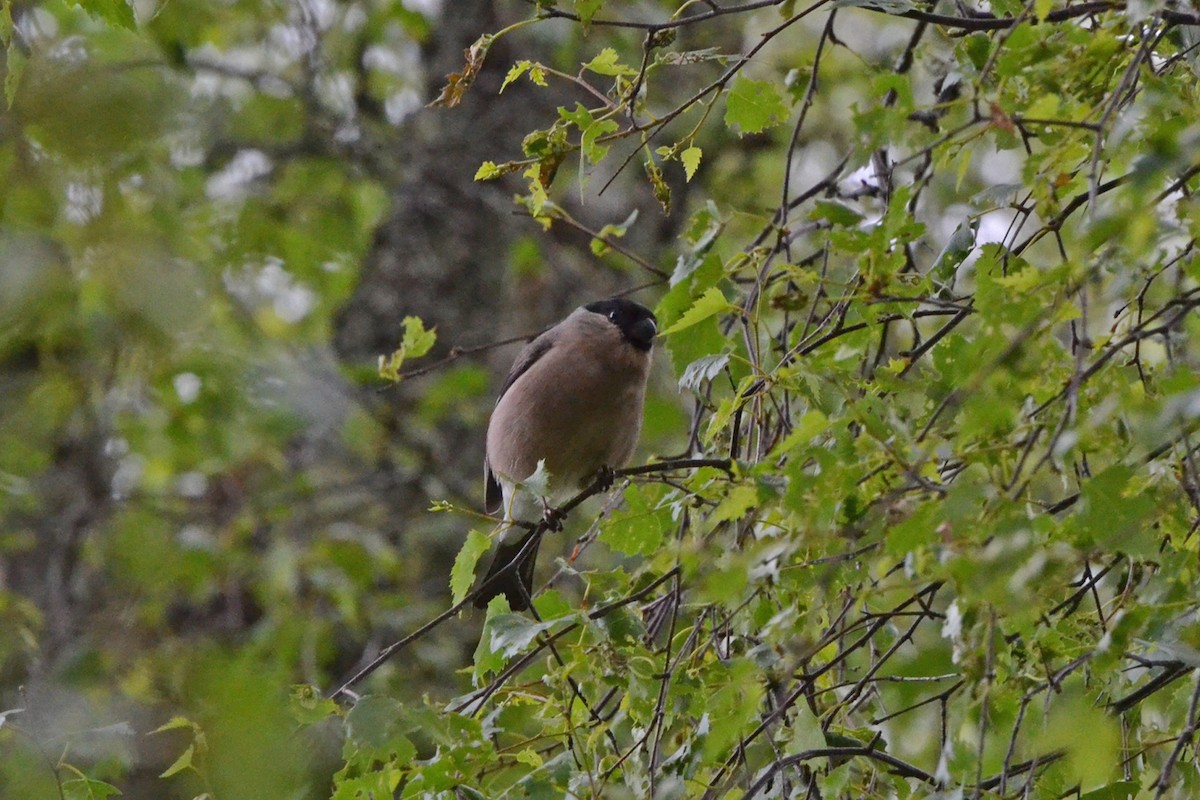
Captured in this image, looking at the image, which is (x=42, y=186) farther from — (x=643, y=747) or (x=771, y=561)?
(x=771, y=561)

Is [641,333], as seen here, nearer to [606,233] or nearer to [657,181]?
[606,233]

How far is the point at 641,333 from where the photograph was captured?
182 inches

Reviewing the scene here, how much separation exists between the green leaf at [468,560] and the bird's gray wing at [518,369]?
6.73ft

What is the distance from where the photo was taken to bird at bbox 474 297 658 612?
4461 mm

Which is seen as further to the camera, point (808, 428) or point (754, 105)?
point (754, 105)

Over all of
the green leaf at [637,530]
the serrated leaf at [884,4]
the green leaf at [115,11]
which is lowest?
the green leaf at [637,530]

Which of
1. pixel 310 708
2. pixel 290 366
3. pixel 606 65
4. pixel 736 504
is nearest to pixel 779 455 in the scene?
pixel 736 504

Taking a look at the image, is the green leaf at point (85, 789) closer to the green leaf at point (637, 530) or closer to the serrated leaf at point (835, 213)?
the green leaf at point (637, 530)

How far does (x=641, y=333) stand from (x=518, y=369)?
1.99 feet

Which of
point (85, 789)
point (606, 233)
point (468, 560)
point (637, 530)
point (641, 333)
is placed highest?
point (606, 233)

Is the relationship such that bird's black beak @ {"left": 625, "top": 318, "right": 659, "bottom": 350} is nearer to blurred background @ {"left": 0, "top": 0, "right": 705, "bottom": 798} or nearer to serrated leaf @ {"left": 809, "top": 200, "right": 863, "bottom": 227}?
blurred background @ {"left": 0, "top": 0, "right": 705, "bottom": 798}

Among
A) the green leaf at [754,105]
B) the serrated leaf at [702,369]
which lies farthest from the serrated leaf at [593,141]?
the serrated leaf at [702,369]

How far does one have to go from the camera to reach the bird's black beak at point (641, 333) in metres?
4.64

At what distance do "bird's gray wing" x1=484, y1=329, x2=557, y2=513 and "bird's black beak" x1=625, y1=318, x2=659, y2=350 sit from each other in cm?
31
